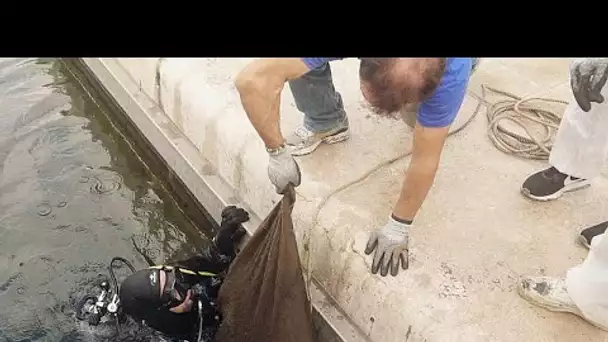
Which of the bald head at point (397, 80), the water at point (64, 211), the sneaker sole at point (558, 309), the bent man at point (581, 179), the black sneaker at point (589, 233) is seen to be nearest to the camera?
the bald head at point (397, 80)

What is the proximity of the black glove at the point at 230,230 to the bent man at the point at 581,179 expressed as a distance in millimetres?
1430

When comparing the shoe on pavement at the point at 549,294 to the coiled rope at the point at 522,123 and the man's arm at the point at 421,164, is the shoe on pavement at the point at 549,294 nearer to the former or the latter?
the man's arm at the point at 421,164

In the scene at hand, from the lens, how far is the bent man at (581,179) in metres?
2.69

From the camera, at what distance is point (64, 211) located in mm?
4449

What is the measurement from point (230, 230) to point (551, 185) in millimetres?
1615

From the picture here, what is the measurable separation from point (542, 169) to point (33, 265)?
2.92 m

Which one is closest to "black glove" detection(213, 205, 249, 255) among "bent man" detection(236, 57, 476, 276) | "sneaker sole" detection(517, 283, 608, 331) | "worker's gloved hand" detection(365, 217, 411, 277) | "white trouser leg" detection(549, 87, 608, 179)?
"bent man" detection(236, 57, 476, 276)

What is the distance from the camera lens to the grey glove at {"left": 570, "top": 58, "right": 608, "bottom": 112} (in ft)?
9.63

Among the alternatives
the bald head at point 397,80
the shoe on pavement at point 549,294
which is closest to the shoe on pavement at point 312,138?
the bald head at point 397,80

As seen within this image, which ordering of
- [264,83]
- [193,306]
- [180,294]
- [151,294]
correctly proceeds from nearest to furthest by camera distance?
[264,83]
[151,294]
[180,294]
[193,306]

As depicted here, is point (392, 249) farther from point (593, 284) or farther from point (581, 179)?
point (581, 179)

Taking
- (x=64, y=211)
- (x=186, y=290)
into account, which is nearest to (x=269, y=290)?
(x=186, y=290)
